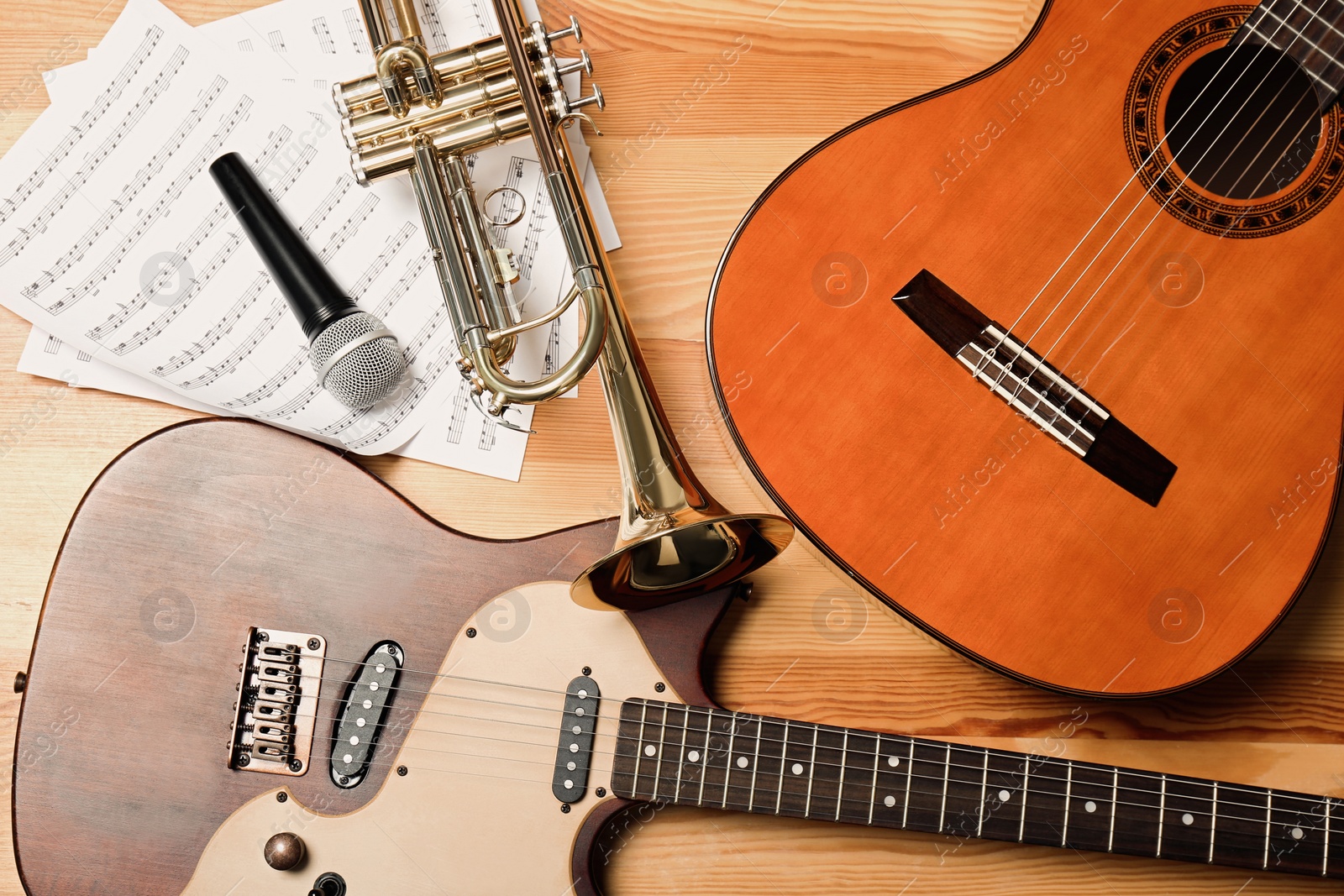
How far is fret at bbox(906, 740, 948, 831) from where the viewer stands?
1.00 metres

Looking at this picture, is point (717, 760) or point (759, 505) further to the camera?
point (759, 505)

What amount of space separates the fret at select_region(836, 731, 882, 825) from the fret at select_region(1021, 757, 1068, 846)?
0.58 feet

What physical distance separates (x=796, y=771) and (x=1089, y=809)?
13.4 inches

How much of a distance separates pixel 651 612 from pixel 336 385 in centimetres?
51

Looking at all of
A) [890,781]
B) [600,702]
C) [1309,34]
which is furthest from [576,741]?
[1309,34]

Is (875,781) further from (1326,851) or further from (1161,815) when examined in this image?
(1326,851)

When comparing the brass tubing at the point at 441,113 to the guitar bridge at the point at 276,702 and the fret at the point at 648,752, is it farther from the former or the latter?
the fret at the point at 648,752

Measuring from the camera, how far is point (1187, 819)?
1001 mm

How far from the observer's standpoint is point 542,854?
101 centimetres

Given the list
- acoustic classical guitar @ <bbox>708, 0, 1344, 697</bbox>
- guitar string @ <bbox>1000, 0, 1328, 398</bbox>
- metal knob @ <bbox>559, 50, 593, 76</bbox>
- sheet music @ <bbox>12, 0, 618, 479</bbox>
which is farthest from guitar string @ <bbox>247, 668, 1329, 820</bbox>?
metal knob @ <bbox>559, 50, 593, 76</bbox>

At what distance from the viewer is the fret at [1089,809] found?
0.99 meters

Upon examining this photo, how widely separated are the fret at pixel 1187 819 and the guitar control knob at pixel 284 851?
3.29 ft

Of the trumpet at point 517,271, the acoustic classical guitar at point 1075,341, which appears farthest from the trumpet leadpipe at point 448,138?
the acoustic classical guitar at point 1075,341

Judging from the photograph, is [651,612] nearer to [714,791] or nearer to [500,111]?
[714,791]
